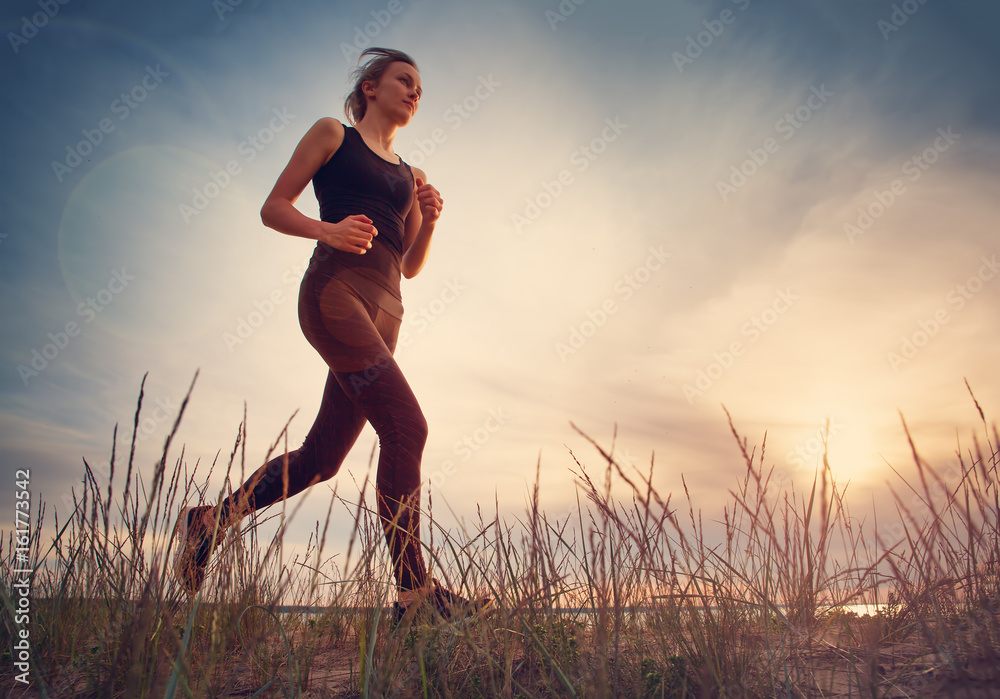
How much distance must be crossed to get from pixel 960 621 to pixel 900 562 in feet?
1.54

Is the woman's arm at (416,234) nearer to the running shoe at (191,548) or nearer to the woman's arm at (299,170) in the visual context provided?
the woman's arm at (299,170)

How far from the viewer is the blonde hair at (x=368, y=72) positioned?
3209mm

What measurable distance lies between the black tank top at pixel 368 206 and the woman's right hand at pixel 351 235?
A: 181 mm

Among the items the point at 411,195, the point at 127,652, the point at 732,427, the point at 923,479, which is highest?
the point at 411,195

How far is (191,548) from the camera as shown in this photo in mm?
1491

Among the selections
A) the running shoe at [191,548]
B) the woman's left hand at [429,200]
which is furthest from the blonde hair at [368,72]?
the running shoe at [191,548]

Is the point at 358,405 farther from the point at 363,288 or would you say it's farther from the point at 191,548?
the point at 191,548

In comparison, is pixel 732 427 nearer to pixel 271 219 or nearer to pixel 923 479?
pixel 923 479

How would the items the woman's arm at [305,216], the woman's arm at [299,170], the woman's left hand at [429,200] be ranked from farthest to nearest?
the woman's left hand at [429,200], the woman's arm at [299,170], the woman's arm at [305,216]

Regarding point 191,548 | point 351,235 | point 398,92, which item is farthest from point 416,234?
point 191,548

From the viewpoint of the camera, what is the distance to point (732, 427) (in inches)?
61.3

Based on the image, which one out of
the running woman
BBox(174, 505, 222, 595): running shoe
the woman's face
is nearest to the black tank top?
the running woman

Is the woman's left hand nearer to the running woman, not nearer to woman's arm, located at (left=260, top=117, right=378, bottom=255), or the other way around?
A: the running woman

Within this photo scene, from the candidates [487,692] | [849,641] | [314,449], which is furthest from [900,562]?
[314,449]
